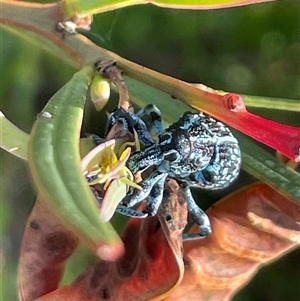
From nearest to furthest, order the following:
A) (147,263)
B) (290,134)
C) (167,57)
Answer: (290,134) → (147,263) → (167,57)

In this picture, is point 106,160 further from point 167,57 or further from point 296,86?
point 296,86

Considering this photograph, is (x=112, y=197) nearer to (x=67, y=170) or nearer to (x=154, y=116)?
(x=67, y=170)

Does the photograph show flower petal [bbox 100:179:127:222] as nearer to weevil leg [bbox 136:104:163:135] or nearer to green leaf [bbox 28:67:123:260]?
green leaf [bbox 28:67:123:260]

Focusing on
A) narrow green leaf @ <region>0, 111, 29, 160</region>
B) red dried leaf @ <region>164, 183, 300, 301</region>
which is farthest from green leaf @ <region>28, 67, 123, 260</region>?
red dried leaf @ <region>164, 183, 300, 301</region>

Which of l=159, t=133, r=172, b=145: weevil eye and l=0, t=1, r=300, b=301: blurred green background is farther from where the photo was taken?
l=0, t=1, r=300, b=301: blurred green background

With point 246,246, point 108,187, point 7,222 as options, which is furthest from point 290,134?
point 7,222

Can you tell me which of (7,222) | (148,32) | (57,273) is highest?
(148,32)
